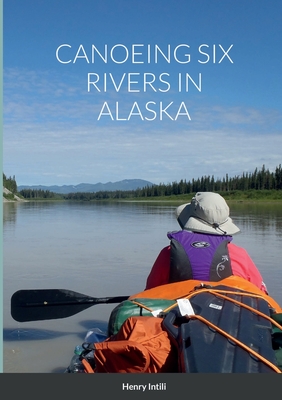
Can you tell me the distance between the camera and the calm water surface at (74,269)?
3941mm

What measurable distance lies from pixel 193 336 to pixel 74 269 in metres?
4.72

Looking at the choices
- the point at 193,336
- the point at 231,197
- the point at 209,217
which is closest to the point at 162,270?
the point at 209,217

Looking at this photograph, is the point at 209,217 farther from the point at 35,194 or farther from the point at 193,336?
the point at 35,194

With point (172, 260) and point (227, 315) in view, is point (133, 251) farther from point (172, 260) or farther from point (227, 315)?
point (227, 315)

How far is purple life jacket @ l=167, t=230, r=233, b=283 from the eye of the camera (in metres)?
3.04

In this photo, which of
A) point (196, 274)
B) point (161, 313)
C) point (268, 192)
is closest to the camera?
point (161, 313)

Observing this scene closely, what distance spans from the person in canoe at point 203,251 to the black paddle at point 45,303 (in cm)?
104

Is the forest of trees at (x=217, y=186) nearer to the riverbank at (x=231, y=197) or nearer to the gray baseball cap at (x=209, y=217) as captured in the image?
the riverbank at (x=231, y=197)

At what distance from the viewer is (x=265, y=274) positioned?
6262mm

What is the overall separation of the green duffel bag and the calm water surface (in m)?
1.11

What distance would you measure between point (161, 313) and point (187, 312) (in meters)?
0.17

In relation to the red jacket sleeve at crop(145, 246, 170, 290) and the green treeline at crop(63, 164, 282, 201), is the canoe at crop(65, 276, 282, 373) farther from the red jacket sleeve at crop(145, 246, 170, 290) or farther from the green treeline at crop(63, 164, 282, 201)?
the green treeline at crop(63, 164, 282, 201)

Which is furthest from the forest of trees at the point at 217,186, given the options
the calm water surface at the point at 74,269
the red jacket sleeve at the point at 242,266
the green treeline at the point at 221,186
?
the red jacket sleeve at the point at 242,266

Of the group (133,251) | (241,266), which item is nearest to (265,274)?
(133,251)
